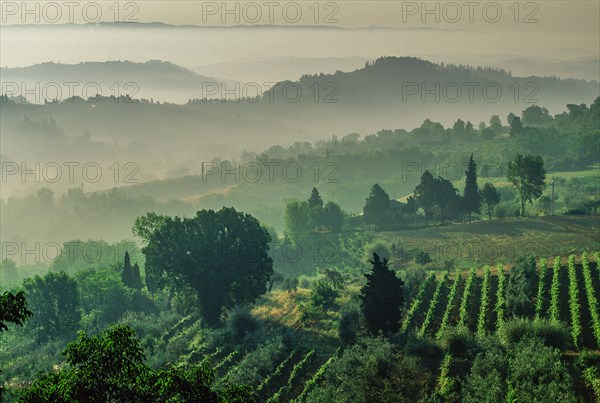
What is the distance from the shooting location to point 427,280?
7625cm

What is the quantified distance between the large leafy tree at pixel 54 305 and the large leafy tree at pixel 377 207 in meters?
57.5

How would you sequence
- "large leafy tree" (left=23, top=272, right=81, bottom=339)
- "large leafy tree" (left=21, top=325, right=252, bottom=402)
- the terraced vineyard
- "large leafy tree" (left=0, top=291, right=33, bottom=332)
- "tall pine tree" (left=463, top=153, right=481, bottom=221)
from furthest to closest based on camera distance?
"tall pine tree" (left=463, top=153, right=481, bottom=221)
"large leafy tree" (left=23, top=272, right=81, bottom=339)
the terraced vineyard
"large leafy tree" (left=21, top=325, right=252, bottom=402)
"large leafy tree" (left=0, top=291, right=33, bottom=332)

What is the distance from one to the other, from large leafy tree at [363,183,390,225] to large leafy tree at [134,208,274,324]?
51.8 m

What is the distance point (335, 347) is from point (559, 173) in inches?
5591

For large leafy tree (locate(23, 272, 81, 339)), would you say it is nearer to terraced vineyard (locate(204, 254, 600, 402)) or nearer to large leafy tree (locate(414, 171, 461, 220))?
terraced vineyard (locate(204, 254, 600, 402))

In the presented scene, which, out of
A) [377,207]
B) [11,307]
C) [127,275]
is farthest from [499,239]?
[11,307]

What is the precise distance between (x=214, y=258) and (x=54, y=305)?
912 inches

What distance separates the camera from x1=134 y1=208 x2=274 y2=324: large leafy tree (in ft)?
251

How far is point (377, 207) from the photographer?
130375 millimetres

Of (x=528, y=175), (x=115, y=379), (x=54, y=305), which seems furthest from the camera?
(x=528, y=175)

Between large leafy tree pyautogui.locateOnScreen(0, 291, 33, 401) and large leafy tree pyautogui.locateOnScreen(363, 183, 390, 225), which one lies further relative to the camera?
large leafy tree pyautogui.locateOnScreen(363, 183, 390, 225)

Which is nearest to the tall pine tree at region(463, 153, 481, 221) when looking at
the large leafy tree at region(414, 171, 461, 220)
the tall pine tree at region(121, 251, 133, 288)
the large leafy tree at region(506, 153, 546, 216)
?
the large leafy tree at region(414, 171, 461, 220)

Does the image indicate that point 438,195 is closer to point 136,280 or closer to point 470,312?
point 136,280

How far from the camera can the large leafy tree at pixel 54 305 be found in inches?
3374
